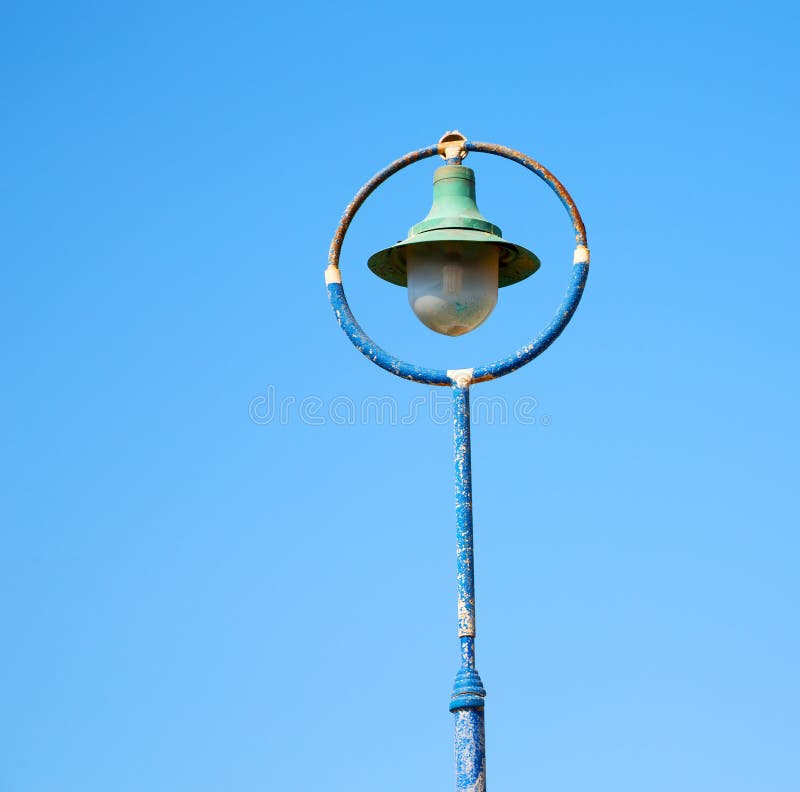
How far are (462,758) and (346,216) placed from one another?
3.27 m

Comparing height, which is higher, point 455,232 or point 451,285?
point 455,232

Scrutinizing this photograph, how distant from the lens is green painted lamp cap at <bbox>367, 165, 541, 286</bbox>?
9.36 m

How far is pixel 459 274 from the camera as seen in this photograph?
368 inches

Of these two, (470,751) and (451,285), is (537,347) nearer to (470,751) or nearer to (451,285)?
(451,285)

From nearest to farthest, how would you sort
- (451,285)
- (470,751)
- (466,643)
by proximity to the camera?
1. (470,751)
2. (466,643)
3. (451,285)

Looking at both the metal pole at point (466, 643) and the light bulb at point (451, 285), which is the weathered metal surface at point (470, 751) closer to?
the metal pole at point (466, 643)

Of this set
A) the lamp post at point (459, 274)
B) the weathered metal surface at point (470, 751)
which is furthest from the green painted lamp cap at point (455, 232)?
the weathered metal surface at point (470, 751)

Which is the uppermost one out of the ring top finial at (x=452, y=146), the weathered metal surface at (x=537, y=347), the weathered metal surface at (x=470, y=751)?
the ring top finial at (x=452, y=146)

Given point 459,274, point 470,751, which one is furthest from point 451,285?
point 470,751

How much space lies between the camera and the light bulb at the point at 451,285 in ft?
30.6

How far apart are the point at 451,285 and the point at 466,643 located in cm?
208

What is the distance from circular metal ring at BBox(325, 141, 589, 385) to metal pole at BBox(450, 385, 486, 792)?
237 mm

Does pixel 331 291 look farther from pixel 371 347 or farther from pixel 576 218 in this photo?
pixel 576 218

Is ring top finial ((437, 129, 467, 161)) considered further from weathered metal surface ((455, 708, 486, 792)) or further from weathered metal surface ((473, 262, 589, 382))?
weathered metal surface ((455, 708, 486, 792))
